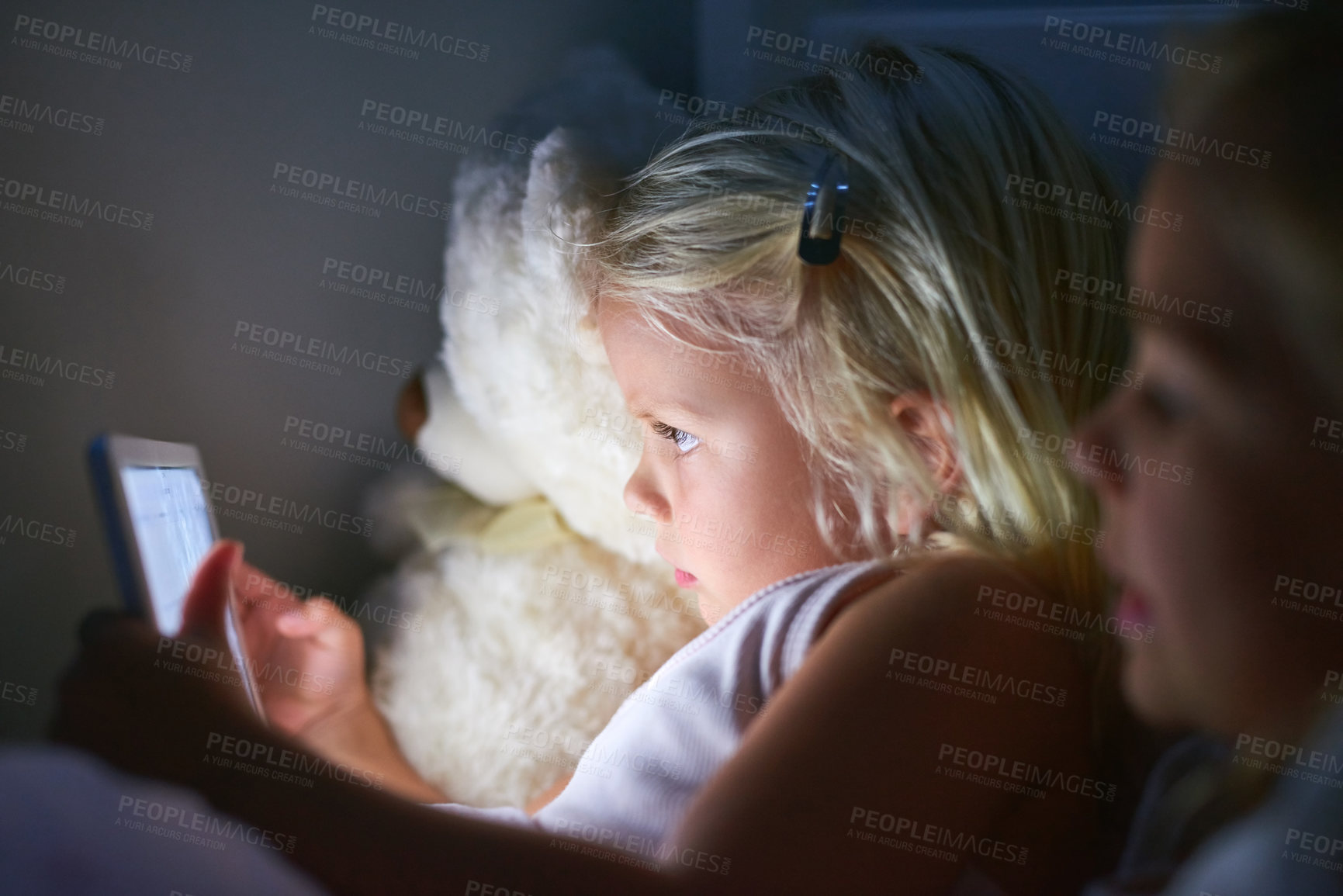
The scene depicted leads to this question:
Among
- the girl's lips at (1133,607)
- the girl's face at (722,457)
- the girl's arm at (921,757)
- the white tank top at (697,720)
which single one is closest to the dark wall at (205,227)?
the girl's face at (722,457)

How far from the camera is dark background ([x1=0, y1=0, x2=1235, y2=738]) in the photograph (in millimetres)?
772

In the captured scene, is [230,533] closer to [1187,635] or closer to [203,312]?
[203,312]

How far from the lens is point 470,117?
0.84 meters

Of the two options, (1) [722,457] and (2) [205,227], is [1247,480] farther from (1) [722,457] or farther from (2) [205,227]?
(2) [205,227]

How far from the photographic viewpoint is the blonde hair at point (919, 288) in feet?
2.18

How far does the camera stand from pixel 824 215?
645mm

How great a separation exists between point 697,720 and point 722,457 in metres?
0.22

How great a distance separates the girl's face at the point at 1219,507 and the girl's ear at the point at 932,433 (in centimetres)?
11

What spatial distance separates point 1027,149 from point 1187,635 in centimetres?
40

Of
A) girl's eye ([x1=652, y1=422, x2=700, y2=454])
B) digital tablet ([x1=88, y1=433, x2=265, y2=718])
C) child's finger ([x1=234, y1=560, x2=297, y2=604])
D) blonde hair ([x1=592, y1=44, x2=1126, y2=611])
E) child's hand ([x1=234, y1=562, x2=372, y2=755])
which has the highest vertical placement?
blonde hair ([x1=592, y1=44, x2=1126, y2=611])

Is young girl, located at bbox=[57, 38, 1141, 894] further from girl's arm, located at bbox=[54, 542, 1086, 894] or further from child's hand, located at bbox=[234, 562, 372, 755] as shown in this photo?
child's hand, located at bbox=[234, 562, 372, 755]

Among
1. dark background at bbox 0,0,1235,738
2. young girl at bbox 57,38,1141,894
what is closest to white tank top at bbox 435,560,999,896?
young girl at bbox 57,38,1141,894

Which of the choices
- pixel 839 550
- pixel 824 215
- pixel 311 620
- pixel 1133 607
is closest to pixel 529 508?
pixel 311 620

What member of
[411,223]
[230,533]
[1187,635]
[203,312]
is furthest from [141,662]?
[1187,635]
